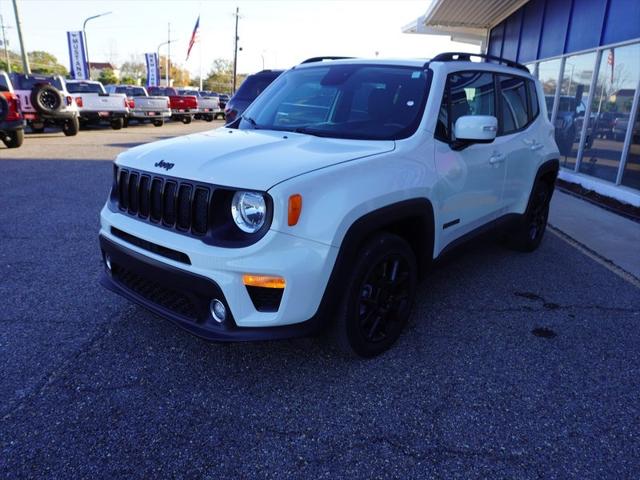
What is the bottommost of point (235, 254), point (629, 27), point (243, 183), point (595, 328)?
point (595, 328)

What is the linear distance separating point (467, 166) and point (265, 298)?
191 centimetres

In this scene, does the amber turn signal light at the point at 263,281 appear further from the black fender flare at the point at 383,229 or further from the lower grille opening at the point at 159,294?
the lower grille opening at the point at 159,294

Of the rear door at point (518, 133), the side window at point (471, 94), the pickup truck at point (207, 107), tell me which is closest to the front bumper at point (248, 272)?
the side window at point (471, 94)

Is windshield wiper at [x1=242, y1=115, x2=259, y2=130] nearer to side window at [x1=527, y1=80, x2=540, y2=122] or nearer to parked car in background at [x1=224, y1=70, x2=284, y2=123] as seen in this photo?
side window at [x1=527, y1=80, x2=540, y2=122]

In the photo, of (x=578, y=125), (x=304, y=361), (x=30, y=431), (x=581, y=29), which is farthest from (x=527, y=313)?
(x=581, y=29)

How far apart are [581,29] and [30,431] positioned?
39.1 feet

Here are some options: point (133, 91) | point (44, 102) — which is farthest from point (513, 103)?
point (133, 91)

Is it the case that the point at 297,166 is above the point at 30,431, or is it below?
above

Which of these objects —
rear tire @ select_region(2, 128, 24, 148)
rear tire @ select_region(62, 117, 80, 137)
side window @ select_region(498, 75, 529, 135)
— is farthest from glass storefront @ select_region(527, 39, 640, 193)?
rear tire @ select_region(62, 117, 80, 137)

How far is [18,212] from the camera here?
6254 mm

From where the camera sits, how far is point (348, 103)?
358 cm

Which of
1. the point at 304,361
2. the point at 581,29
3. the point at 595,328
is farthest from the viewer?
the point at 581,29

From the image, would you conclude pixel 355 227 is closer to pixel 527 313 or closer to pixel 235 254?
pixel 235 254

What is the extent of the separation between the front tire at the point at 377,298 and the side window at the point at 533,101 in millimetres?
2620
